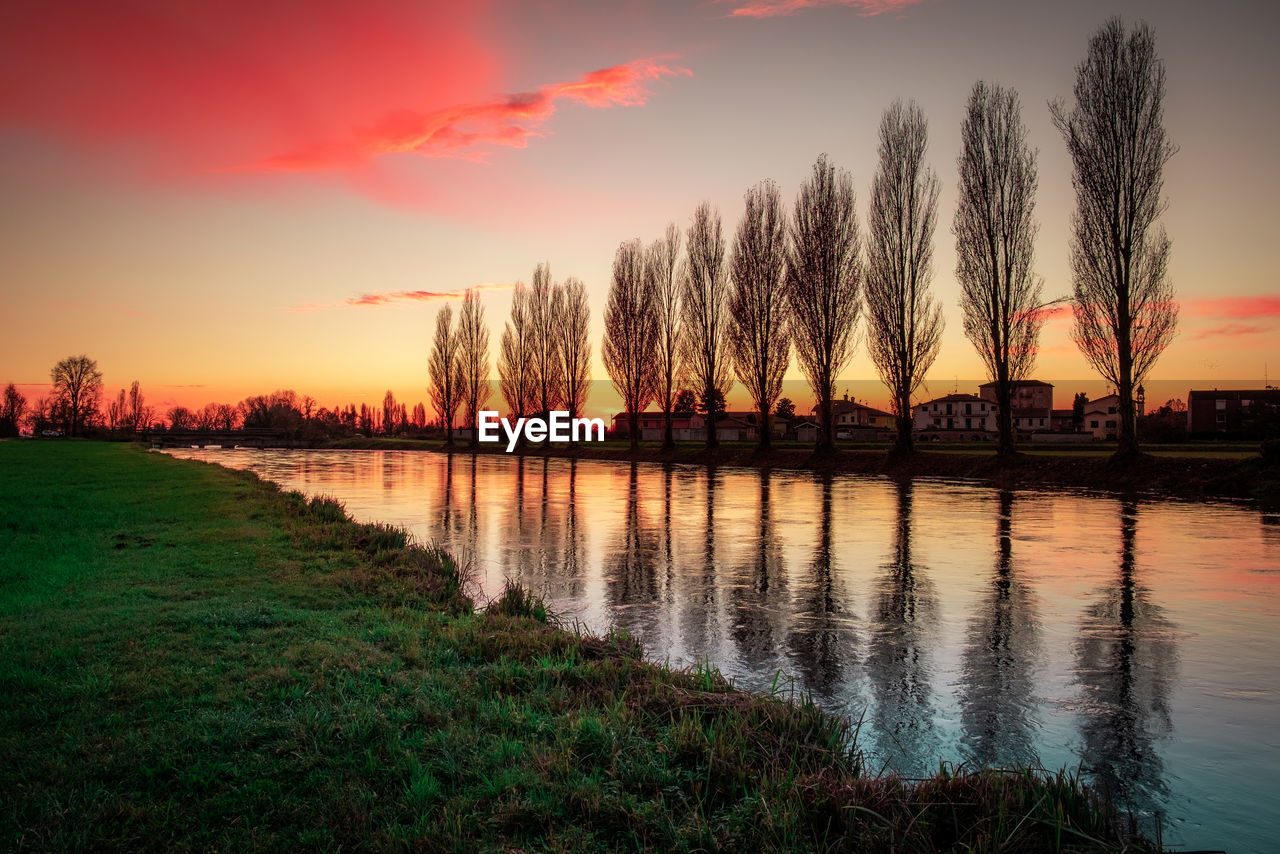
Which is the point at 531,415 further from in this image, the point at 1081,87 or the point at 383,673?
the point at 383,673

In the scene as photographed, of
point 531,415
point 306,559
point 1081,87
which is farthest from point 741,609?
point 531,415

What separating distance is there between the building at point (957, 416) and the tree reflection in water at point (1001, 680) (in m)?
97.0

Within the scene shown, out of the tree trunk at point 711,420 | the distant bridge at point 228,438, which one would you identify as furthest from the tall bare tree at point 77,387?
the tree trunk at point 711,420

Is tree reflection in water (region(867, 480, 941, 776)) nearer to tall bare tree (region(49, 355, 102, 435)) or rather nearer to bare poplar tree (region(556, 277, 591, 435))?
bare poplar tree (region(556, 277, 591, 435))

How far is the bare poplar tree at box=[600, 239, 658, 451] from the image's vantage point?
53344mm

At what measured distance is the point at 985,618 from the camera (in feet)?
25.3

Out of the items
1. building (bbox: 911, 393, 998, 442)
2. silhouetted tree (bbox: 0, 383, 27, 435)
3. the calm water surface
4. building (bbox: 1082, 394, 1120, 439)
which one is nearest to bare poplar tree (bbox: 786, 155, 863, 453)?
the calm water surface

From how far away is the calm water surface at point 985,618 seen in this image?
4.46 metres

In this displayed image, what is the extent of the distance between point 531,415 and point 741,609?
6120 centimetres

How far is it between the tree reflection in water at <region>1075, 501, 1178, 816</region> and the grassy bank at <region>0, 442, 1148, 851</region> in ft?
3.25

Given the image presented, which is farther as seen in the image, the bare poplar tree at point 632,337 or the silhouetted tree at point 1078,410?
the silhouetted tree at point 1078,410

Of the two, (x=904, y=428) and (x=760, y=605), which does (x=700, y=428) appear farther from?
(x=760, y=605)

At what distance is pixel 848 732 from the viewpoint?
457 cm

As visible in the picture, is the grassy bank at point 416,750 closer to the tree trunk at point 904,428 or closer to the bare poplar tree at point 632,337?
the tree trunk at point 904,428
